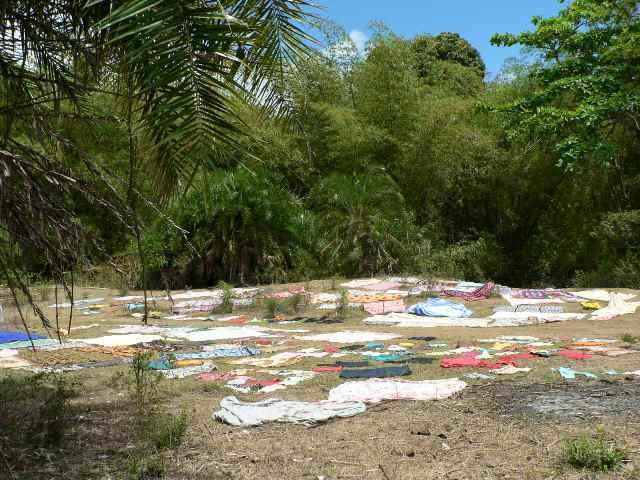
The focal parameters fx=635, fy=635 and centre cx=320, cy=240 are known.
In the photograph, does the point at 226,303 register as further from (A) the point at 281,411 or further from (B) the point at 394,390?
(A) the point at 281,411

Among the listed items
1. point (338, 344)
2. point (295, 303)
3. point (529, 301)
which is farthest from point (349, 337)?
point (529, 301)

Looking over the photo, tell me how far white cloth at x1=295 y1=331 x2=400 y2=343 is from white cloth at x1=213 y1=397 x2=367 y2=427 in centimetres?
332

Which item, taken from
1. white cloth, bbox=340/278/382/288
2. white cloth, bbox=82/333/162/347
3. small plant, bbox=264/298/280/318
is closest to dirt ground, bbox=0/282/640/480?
white cloth, bbox=82/333/162/347

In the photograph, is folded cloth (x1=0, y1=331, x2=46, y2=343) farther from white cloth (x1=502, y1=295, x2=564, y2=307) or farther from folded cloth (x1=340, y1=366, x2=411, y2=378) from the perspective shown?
white cloth (x1=502, y1=295, x2=564, y2=307)

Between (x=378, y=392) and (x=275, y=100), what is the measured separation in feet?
7.97

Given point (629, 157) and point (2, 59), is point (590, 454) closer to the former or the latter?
point (2, 59)

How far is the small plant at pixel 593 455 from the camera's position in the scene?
323 centimetres

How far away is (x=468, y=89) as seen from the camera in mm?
19125

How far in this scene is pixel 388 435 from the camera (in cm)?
399

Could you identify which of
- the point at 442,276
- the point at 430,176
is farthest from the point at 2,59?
the point at 430,176

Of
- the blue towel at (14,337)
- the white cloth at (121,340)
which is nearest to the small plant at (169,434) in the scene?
the white cloth at (121,340)

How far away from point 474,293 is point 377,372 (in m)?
6.77

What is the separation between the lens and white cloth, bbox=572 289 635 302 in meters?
10.9

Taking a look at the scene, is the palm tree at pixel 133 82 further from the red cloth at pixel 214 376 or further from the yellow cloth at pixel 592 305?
the yellow cloth at pixel 592 305
